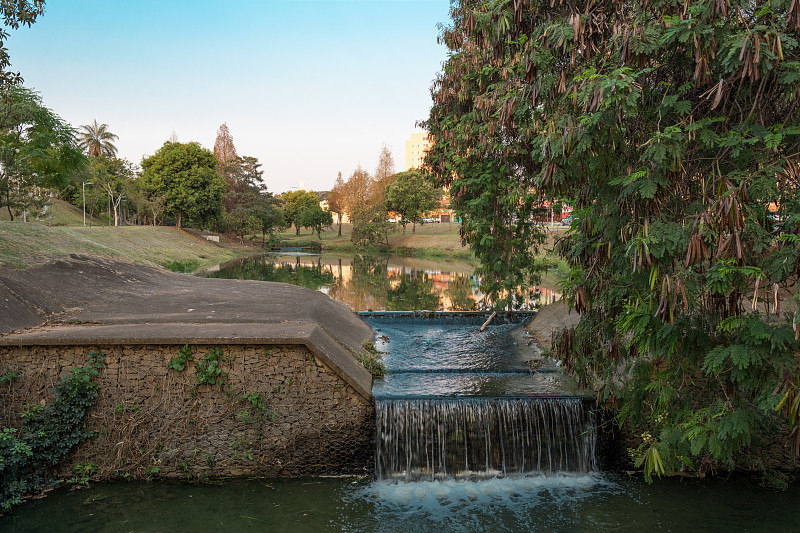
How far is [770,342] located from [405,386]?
24.0 ft

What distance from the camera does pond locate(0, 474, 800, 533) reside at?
7.54m

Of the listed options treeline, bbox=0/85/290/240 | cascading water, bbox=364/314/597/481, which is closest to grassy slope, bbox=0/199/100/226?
treeline, bbox=0/85/290/240

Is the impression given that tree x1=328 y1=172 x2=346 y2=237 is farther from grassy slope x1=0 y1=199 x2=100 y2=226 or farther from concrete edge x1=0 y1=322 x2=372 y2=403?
concrete edge x1=0 y1=322 x2=372 y2=403

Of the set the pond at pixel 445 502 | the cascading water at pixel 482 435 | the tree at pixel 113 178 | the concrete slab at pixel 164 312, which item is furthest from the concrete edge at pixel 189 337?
the tree at pixel 113 178

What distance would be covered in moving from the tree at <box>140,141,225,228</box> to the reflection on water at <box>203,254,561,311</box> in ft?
53.3

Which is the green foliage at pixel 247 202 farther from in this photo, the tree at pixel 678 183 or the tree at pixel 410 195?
the tree at pixel 678 183

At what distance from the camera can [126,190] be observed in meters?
56.3

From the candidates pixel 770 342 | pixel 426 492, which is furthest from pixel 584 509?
pixel 770 342

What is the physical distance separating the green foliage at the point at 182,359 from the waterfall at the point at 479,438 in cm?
332

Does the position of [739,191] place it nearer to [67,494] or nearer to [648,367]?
[648,367]

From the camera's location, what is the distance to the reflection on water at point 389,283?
83.2ft

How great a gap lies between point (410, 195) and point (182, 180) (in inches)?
984

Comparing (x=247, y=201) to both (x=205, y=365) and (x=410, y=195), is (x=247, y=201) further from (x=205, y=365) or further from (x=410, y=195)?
(x=205, y=365)

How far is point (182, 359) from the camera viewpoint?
29.3 ft
